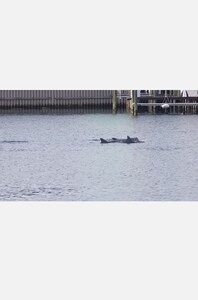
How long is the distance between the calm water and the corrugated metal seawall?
1.32 feet

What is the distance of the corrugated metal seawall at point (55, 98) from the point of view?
14.3m

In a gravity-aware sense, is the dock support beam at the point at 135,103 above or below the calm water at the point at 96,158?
above

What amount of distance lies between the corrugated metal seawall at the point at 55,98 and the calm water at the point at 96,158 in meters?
0.40

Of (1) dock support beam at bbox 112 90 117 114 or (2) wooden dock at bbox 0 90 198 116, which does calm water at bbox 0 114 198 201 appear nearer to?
(1) dock support beam at bbox 112 90 117 114

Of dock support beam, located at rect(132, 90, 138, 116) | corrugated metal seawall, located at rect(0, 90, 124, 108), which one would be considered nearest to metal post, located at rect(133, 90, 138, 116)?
dock support beam, located at rect(132, 90, 138, 116)

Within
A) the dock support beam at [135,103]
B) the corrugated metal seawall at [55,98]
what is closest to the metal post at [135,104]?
the dock support beam at [135,103]

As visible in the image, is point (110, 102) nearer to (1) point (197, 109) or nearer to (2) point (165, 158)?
(1) point (197, 109)

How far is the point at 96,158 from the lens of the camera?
1775 centimetres

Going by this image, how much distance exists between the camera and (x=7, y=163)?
55.8 ft

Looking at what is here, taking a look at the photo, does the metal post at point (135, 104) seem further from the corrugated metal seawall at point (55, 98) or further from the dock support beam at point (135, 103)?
the corrugated metal seawall at point (55, 98)

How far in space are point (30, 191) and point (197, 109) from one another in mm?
1797

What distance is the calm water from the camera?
1559cm

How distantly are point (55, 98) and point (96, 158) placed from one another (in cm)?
337

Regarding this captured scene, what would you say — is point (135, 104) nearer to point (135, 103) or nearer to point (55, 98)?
point (135, 103)
